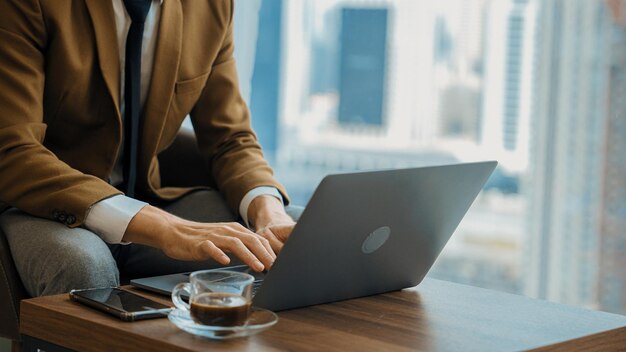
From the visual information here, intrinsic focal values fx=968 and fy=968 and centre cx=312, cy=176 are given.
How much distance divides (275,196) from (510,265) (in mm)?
2169

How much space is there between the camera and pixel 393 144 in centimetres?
411

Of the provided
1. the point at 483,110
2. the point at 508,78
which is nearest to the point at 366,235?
the point at 508,78

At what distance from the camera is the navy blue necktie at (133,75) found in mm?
1973

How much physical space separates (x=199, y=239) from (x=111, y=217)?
0.76 feet

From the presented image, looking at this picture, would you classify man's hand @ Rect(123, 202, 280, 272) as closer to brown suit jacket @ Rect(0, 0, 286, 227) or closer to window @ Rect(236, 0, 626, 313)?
brown suit jacket @ Rect(0, 0, 286, 227)

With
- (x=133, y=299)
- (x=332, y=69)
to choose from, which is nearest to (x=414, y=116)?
(x=332, y=69)

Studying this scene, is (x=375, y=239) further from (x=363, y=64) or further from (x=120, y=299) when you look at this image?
(x=363, y=64)

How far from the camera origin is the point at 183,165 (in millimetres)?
2303

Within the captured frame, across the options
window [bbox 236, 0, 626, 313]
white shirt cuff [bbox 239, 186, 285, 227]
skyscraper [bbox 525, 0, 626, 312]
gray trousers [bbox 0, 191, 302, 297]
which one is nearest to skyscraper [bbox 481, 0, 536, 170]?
window [bbox 236, 0, 626, 313]

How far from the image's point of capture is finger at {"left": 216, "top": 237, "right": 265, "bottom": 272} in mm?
1483

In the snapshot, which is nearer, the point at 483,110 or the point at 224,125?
the point at 224,125

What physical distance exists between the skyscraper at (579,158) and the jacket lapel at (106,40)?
185 centimetres

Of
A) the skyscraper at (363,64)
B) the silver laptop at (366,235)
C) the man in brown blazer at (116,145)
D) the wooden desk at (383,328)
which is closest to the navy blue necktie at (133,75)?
the man in brown blazer at (116,145)

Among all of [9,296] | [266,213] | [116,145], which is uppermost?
[116,145]
